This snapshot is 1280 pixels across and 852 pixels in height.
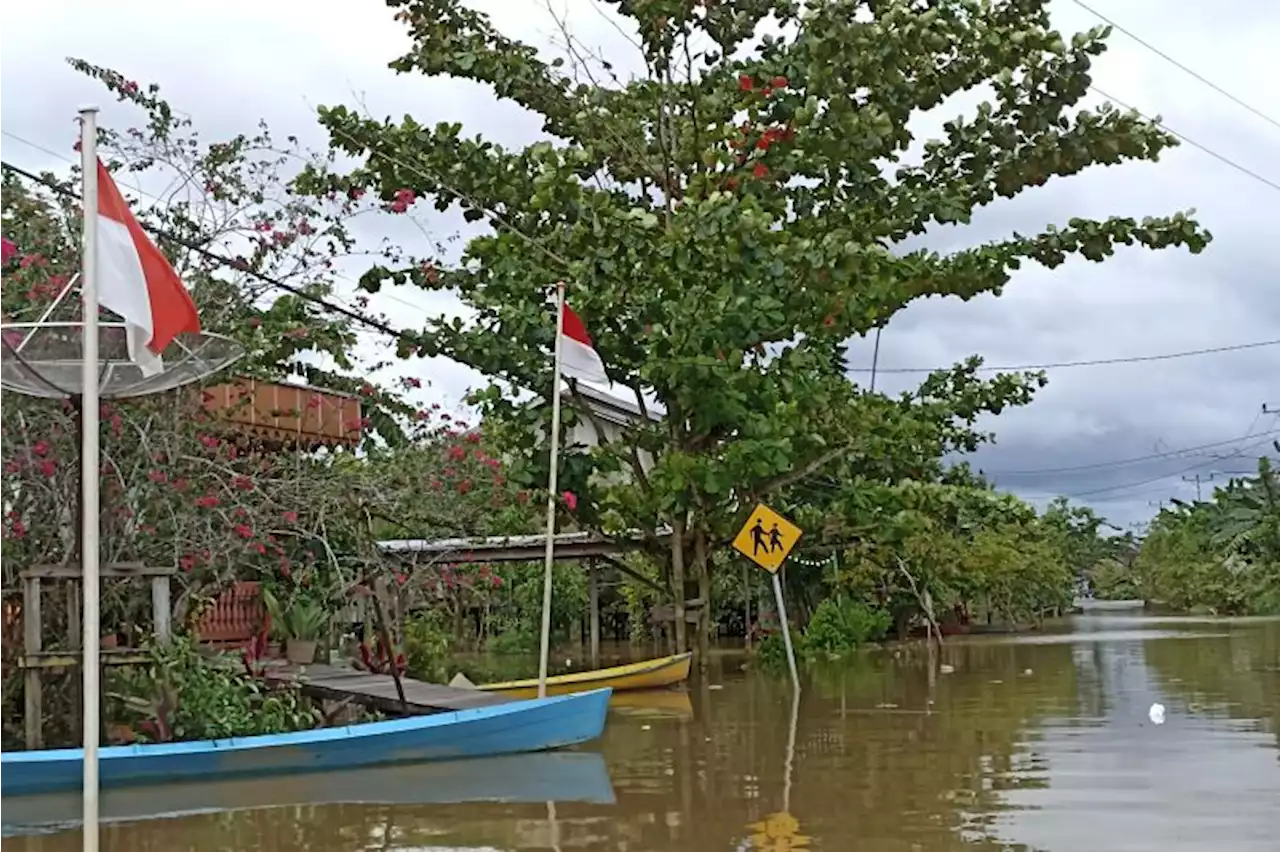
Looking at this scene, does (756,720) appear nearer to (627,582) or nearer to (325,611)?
(325,611)

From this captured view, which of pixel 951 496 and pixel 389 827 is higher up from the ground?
pixel 951 496

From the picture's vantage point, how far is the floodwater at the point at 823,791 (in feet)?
28.1

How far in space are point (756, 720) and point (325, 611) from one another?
4.67 m

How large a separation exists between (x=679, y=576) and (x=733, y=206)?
19.6 feet

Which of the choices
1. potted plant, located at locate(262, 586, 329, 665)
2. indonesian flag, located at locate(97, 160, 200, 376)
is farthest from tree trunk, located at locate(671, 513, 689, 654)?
indonesian flag, located at locate(97, 160, 200, 376)

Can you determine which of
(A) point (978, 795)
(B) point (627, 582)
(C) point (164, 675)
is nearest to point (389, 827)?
(C) point (164, 675)

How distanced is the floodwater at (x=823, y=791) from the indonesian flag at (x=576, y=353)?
3536 mm

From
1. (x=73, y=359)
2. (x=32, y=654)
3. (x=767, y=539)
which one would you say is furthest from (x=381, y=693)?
(x=767, y=539)

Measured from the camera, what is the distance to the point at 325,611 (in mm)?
15375

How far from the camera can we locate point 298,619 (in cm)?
1509

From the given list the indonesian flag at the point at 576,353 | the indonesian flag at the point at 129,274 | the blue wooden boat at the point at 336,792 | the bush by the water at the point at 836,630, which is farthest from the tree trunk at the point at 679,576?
the indonesian flag at the point at 129,274

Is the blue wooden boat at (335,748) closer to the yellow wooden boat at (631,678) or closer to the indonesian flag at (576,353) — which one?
the indonesian flag at (576,353)

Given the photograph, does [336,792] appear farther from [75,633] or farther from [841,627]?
[841,627]

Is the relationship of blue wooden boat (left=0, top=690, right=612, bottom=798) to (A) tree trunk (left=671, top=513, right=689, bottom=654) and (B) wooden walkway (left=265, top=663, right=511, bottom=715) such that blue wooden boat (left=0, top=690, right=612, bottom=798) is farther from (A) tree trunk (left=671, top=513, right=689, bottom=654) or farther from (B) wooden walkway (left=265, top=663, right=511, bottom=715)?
(A) tree trunk (left=671, top=513, right=689, bottom=654)
